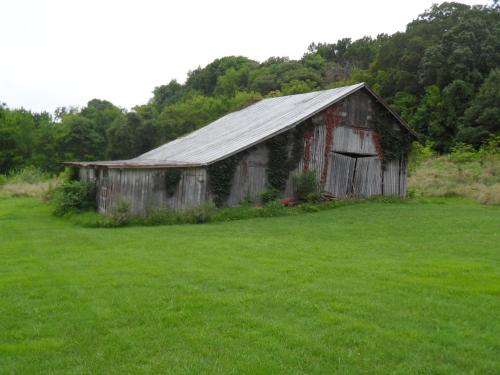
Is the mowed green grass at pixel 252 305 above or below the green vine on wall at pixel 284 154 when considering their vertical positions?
below

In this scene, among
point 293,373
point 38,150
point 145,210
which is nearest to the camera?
point 293,373

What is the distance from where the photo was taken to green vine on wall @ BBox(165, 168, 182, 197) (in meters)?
21.9

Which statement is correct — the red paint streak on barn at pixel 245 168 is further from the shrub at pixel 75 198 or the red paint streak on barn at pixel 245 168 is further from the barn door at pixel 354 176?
the shrub at pixel 75 198

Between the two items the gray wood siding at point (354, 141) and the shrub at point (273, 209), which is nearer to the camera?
the shrub at point (273, 209)

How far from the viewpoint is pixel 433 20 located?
201 feet

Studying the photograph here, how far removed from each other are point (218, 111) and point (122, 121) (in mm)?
11916

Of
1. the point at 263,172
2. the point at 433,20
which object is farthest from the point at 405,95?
the point at 263,172

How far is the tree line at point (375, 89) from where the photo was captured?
50.0 m

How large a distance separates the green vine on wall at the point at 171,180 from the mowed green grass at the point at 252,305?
6.54 m

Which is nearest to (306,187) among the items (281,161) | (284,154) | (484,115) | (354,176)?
(281,161)

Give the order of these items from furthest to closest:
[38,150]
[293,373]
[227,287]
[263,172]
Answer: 1. [38,150]
2. [263,172]
3. [227,287]
4. [293,373]

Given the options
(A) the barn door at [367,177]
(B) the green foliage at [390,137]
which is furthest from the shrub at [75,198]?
(B) the green foliage at [390,137]

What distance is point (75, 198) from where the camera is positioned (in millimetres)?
23422

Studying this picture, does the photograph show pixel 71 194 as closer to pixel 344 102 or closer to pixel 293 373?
pixel 344 102
